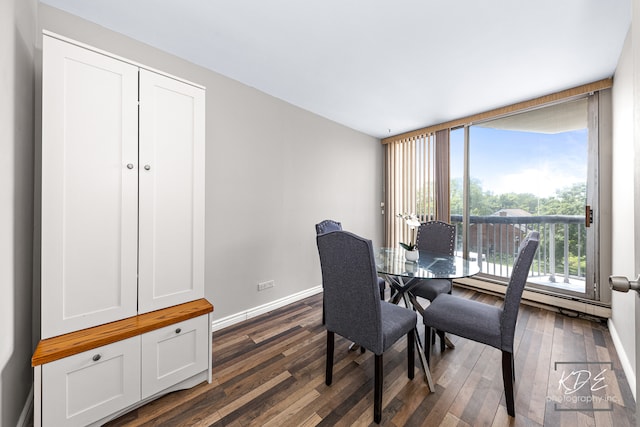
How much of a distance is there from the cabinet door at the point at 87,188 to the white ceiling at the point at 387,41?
27.0 inches

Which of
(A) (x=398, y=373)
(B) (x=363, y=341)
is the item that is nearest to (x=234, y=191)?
(B) (x=363, y=341)

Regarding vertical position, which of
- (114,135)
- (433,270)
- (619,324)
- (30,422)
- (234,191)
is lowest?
(30,422)

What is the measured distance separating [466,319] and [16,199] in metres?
2.73

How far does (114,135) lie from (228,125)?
1156mm

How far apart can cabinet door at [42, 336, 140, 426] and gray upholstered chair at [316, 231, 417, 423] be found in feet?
3.96

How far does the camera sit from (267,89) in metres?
2.69

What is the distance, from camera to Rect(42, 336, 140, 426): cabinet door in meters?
1.18

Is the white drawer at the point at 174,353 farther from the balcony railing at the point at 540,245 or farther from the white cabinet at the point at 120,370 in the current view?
the balcony railing at the point at 540,245

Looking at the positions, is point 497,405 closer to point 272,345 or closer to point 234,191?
point 272,345

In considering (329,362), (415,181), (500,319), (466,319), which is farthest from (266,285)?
(415,181)

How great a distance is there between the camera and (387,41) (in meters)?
1.88

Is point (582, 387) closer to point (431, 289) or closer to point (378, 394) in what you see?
point (431, 289)

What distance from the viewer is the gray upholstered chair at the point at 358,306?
1.40m

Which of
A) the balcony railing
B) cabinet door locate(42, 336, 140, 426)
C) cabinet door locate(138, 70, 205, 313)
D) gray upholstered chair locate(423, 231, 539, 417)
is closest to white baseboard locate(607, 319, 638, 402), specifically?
the balcony railing
